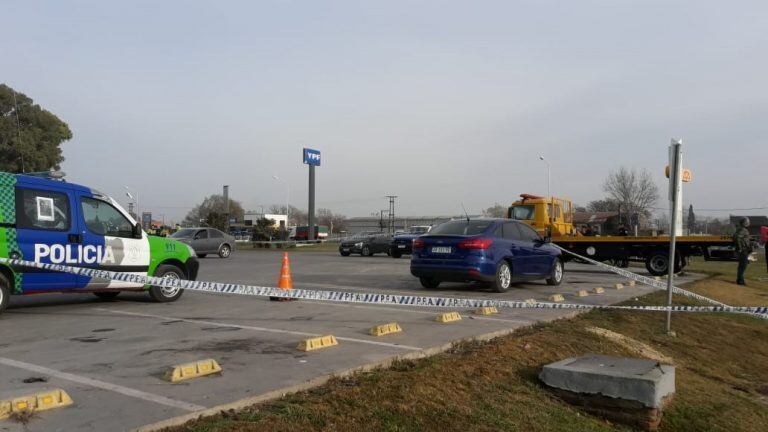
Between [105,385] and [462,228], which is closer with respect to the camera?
[105,385]

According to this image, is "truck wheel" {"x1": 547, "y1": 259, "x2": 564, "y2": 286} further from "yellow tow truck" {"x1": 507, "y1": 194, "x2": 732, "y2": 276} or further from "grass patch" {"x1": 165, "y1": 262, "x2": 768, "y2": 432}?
"grass patch" {"x1": 165, "y1": 262, "x2": 768, "y2": 432}

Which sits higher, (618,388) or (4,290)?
(4,290)

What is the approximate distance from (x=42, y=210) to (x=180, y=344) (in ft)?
11.5

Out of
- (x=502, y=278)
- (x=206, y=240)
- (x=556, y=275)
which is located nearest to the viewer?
(x=502, y=278)

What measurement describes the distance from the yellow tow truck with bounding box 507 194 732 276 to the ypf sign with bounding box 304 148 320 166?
95.8ft

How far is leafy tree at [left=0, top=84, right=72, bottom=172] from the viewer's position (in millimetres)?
30881

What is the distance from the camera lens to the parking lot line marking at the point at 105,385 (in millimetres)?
3953

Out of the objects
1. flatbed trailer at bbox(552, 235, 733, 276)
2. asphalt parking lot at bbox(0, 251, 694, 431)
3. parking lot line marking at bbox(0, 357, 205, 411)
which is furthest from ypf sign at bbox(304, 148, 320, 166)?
parking lot line marking at bbox(0, 357, 205, 411)

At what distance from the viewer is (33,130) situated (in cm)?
3353

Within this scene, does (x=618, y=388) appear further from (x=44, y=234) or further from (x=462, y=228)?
(x=44, y=234)

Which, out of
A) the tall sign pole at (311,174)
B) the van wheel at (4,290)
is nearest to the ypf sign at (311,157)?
the tall sign pole at (311,174)

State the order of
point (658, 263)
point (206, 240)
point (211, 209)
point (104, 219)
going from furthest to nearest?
point (211, 209) → point (206, 240) → point (658, 263) → point (104, 219)

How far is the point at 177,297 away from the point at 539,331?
20.7 ft

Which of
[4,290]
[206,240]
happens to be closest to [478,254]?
[4,290]
